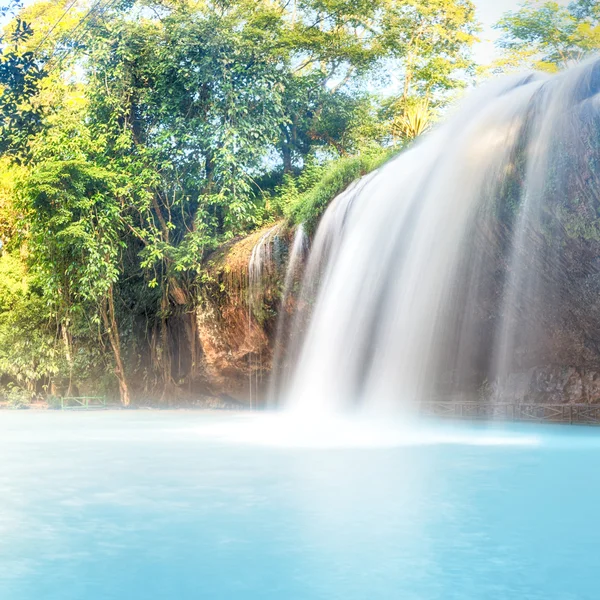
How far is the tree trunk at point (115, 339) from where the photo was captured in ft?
63.6

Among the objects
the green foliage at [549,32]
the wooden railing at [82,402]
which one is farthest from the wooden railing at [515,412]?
the green foliage at [549,32]

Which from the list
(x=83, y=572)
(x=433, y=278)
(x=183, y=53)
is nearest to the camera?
(x=83, y=572)

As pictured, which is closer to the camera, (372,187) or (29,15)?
(372,187)

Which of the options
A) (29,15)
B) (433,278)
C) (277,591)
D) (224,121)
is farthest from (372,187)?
(29,15)

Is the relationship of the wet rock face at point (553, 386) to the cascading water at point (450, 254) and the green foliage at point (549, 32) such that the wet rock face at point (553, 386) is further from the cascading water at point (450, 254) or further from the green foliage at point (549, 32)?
the green foliage at point (549, 32)

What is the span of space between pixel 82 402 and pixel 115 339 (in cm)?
239

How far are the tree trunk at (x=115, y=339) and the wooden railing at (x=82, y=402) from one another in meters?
0.61

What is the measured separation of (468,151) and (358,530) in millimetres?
8447

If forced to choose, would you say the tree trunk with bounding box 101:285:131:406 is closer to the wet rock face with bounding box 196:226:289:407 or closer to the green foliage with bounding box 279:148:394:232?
the wet rock face with bounding box 196:226:289:407

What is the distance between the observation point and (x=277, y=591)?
12.0 ft

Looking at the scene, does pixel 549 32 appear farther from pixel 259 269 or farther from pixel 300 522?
pixel 300 522

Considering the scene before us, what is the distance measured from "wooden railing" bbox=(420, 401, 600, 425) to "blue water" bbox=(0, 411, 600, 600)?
4102mm

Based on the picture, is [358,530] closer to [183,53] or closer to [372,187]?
[372,187]

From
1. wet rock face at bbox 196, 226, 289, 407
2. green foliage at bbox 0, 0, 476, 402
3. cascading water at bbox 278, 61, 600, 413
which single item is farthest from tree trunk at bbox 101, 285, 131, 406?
cascading water at bbox 278, 61, 600, 413
